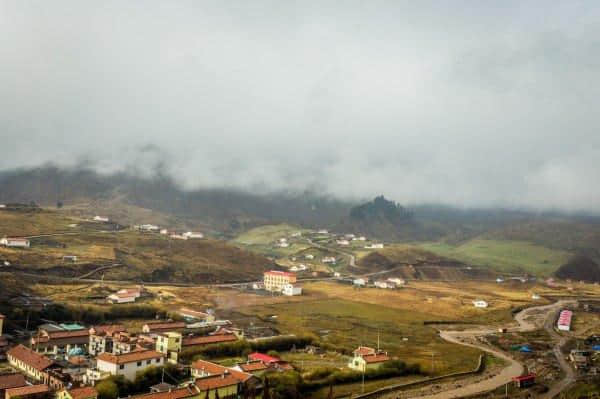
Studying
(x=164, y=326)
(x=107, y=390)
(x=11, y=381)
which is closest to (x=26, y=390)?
(x=11, y=381)

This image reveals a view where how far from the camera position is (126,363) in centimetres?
4972

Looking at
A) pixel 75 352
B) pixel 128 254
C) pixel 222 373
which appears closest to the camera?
pixel 222 373

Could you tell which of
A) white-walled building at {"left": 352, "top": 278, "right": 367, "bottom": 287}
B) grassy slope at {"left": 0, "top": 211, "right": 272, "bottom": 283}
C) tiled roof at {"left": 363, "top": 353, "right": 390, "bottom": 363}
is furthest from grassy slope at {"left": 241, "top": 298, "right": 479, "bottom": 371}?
grassy slope at {"left": 0, "top": 211, "right": 272, "bottom": 283}

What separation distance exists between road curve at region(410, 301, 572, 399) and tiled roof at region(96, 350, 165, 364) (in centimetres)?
2499

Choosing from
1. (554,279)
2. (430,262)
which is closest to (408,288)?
(430,262)

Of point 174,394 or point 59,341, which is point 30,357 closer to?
point 59,341

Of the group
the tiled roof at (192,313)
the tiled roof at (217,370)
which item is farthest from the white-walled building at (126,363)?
the tiled roof at (192,313)

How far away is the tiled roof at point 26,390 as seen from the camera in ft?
140

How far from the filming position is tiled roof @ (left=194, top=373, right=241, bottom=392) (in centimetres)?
4441

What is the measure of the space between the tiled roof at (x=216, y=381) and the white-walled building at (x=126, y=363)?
8.10 meters

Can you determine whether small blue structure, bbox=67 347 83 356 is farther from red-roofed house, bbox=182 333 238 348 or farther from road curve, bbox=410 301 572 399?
road curve, bbox=410 301 572 399

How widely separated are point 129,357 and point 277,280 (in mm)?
72470

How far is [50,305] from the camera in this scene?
7475 centimetres

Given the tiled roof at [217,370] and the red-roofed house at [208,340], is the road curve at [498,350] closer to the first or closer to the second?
the tiled roof at [217,370]
